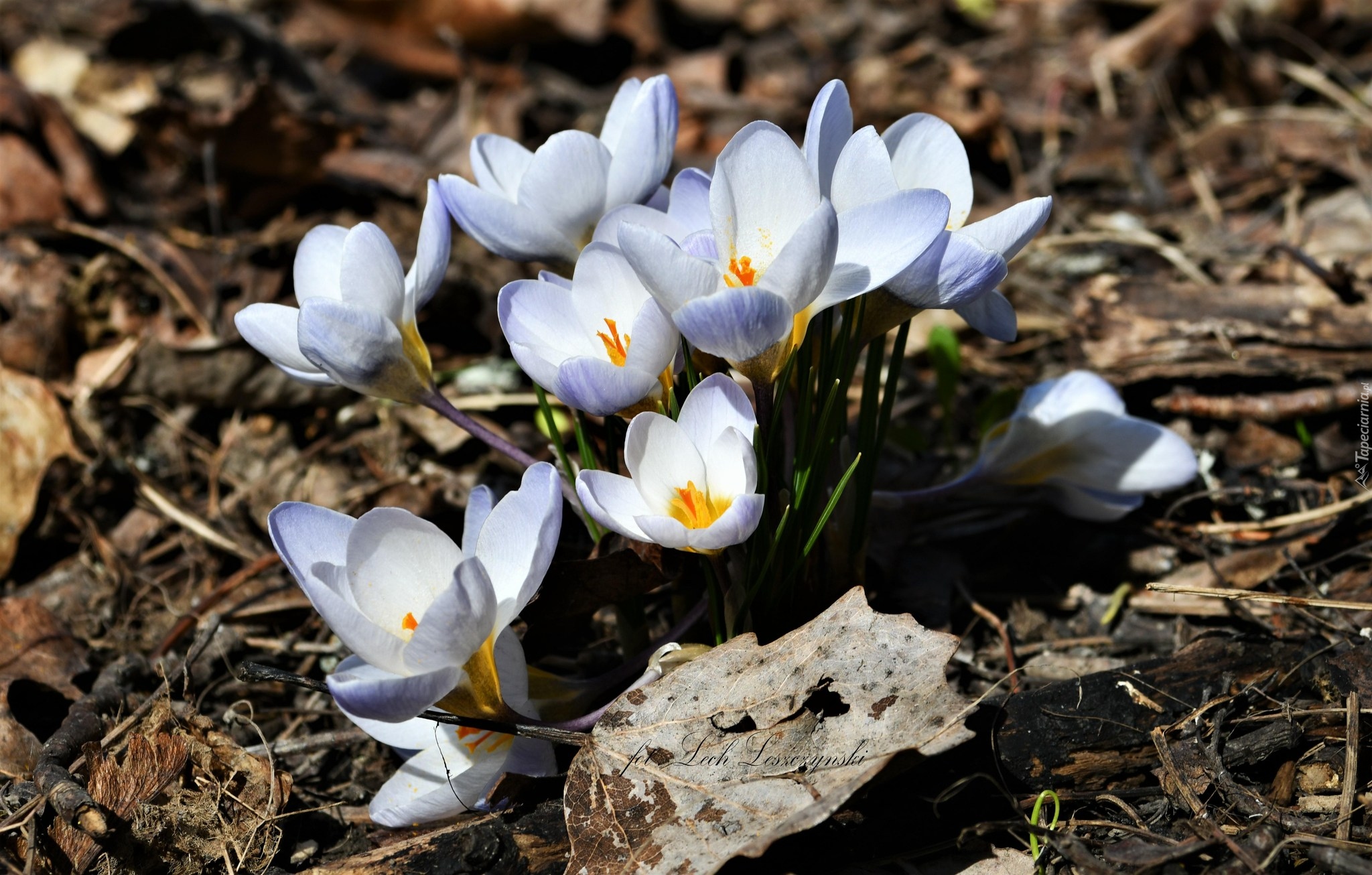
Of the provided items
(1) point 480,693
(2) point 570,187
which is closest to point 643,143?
(2) point 570,187

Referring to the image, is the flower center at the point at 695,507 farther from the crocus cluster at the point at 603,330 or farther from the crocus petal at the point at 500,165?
the crocus petal at the point at 500,165

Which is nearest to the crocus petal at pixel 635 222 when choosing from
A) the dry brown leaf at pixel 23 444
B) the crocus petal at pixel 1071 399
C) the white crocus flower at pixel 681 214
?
the white crocus flower at pixel 681 214

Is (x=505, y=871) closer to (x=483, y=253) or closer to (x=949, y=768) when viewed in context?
(x=949, y=768)

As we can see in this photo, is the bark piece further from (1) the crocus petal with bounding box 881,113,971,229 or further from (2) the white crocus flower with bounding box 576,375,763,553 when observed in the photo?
(1) the crocus petal with bounding box 881,113,971,229

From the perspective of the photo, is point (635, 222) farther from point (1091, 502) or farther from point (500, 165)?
point (1091, 502)

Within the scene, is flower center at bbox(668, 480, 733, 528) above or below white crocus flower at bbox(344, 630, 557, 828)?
above

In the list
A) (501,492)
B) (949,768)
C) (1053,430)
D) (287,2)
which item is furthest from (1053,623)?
(287,2)

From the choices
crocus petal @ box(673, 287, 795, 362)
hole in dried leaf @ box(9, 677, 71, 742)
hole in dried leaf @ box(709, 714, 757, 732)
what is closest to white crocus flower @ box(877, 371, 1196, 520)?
hole in dried leaf @ box(709, 714, 757, 732)
